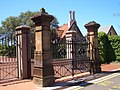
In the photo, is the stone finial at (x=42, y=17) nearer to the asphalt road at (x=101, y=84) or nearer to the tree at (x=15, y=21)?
the asphalt road at (x=101, y=84)

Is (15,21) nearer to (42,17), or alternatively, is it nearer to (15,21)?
(15,21)

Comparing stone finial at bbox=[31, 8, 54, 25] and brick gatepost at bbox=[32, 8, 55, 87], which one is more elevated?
stone finial at bbox=[31, 8, 54, 25]

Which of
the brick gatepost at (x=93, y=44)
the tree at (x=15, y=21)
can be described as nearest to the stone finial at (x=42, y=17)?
the brick gatepost at (x=93, y=44)

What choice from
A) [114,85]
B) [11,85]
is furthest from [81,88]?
[11,85]

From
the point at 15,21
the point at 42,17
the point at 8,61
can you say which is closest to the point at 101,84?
the point at 42,17

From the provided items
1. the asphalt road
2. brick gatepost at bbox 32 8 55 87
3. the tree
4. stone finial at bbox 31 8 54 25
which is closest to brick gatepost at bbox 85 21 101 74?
the asphalt road

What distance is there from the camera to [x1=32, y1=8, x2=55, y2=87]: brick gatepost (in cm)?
930

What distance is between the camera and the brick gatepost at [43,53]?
930cm

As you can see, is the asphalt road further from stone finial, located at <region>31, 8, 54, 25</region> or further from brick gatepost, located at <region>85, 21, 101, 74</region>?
stone finial, located at <region>31, 8, 54, 25</region>

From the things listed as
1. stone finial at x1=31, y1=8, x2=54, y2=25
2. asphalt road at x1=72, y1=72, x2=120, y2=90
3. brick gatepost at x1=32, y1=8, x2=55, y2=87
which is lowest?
asphalt road at x1=72, y1=72, x2=120, y2=90

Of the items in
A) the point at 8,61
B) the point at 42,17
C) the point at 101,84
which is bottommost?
the point at 101,84

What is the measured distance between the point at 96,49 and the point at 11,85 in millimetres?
6227

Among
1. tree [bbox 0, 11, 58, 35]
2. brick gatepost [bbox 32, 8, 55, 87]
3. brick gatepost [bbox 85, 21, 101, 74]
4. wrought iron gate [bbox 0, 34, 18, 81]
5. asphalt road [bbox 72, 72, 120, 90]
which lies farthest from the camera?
tree [bbox 0, 11, 58, 35]

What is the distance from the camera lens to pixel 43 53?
9344 mm
